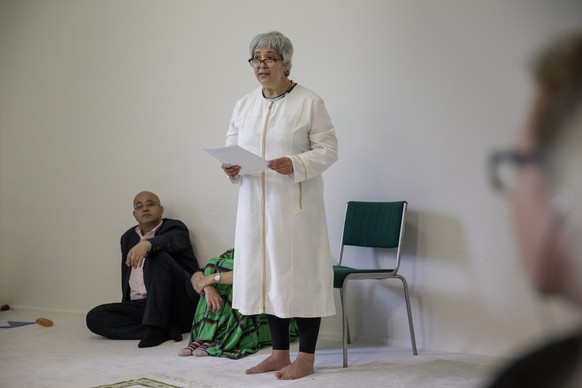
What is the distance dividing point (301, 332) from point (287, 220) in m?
0.50

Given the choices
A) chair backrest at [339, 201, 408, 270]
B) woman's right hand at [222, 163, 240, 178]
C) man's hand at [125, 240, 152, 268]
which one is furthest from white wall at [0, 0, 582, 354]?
woman's right hand at [222, 163, 240, 178]

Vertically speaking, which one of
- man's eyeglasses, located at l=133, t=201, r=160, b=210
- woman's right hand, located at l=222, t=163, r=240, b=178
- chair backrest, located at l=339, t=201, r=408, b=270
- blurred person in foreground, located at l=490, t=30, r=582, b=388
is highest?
woman's right hand, located at l=222, t=163, r=240, b=178

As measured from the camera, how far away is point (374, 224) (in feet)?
12.4

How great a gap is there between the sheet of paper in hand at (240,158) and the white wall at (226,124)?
1002mm

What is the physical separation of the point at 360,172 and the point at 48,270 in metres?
2.81

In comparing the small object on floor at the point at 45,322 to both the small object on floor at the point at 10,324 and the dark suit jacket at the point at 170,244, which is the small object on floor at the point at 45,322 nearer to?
the small object on floor at the point at 10,324

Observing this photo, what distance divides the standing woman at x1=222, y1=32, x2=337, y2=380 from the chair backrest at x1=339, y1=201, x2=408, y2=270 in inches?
26.9

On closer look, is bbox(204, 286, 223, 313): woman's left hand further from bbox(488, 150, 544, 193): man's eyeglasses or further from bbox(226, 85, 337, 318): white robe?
bbox(488, 150, 544, 193): man's eyeglasses

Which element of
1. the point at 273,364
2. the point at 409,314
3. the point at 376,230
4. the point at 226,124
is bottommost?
the point at 273,364

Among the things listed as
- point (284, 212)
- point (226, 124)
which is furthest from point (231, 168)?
point (226, 124)

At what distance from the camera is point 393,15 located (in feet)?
12.9

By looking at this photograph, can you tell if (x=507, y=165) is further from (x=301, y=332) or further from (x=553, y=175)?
(x=301, y=332)

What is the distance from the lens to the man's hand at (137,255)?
394 centimetres

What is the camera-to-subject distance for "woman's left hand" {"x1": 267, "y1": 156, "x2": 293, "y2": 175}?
2855 mm
